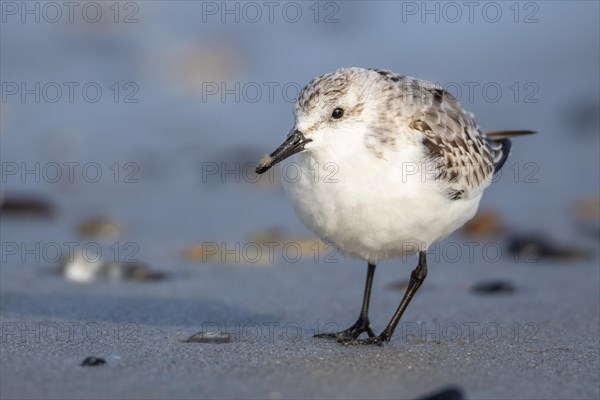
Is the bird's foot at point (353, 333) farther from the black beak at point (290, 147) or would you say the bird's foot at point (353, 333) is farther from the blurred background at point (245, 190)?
the black beak at point (290, 147)

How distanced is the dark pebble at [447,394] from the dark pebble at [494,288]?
2.37 meters

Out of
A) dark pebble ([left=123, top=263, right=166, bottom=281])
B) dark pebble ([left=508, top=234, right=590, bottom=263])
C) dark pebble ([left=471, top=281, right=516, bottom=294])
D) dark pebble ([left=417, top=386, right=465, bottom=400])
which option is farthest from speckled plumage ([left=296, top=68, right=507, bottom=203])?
dark pebble ([left=123, top=263, right=166, bottom=281])

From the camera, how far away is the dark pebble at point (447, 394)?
327 cm

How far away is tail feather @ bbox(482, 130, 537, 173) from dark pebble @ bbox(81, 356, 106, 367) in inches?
93.5

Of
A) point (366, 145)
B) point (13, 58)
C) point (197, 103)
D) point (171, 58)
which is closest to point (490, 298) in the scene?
point (366, 145)

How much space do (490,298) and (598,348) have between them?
4.01 feet

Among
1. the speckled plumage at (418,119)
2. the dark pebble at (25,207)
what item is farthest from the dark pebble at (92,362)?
the dark pebble at (25,207)

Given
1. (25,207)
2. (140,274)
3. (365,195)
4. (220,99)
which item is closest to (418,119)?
(365,195)

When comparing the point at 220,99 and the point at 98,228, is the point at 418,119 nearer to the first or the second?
the point at 98,228

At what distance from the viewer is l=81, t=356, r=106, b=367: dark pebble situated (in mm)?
3665

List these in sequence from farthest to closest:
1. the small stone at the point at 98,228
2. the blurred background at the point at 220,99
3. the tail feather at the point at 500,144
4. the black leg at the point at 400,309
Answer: the blurred background at the point at 220,99 → the small stone at the point at 98,228 → the tail feather at the point at 500,144 → the black leg at the point at 400,309

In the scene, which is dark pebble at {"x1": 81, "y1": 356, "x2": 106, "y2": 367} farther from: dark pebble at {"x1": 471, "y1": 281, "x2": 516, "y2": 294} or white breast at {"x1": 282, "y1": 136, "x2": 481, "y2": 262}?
dark pebble at {"x1": 471, "y1": 281, "x2": 516, "y2": 294}

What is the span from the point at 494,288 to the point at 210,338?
2088 millimetres

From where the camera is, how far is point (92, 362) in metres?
3.68
